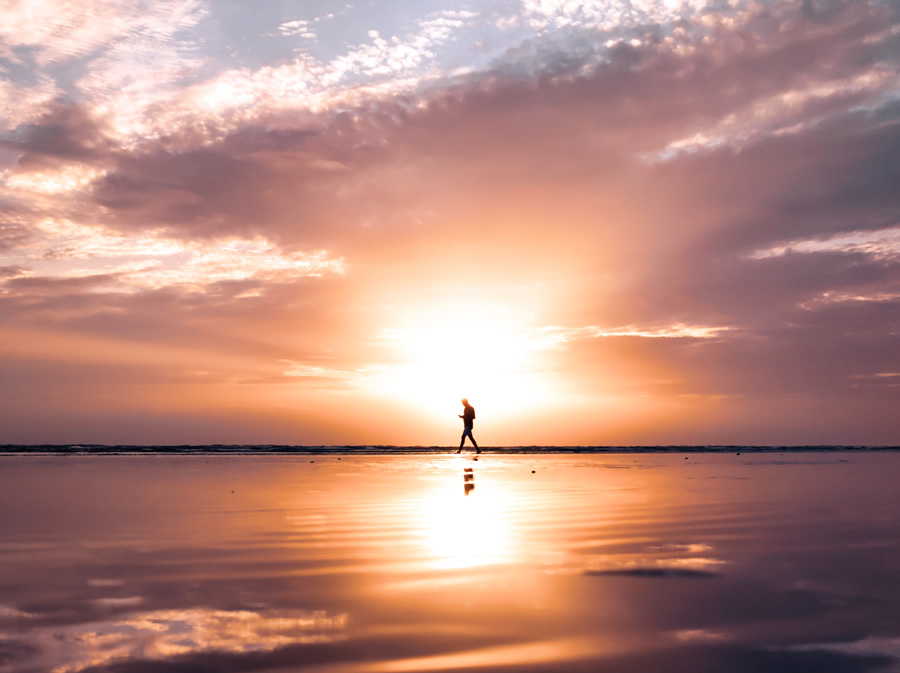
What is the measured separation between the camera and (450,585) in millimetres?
5805

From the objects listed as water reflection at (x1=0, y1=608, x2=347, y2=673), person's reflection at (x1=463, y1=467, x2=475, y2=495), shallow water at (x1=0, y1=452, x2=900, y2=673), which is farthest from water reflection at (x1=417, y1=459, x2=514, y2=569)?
water reflection at (x1=0, y1=608, x2=347, y2=673)

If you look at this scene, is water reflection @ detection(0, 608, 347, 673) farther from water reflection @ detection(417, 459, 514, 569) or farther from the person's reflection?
the person's reflection

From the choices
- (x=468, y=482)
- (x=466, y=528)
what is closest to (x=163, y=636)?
(x=466, y=528)

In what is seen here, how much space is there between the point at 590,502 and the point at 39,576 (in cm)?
834

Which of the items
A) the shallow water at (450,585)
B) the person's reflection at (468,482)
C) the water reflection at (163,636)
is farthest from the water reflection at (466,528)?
the water reflection at (163,636)

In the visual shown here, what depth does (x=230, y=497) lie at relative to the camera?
1286cm

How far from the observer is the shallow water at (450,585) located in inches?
162

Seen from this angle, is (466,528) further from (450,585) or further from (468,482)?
(468,482)

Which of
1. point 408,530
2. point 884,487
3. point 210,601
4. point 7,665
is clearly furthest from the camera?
point 884,487

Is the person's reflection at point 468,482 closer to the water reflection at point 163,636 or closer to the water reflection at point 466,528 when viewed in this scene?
the water reflection at point 466,528

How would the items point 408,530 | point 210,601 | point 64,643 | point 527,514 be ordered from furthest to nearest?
point 527,514 → point 408,530 → point 210,601 → point 64,643

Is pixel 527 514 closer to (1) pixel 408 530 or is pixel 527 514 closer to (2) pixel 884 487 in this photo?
(1) pixel 408 530

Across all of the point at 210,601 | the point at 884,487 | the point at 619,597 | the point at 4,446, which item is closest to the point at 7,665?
the point at 210,601

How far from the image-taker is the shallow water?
411 cm
